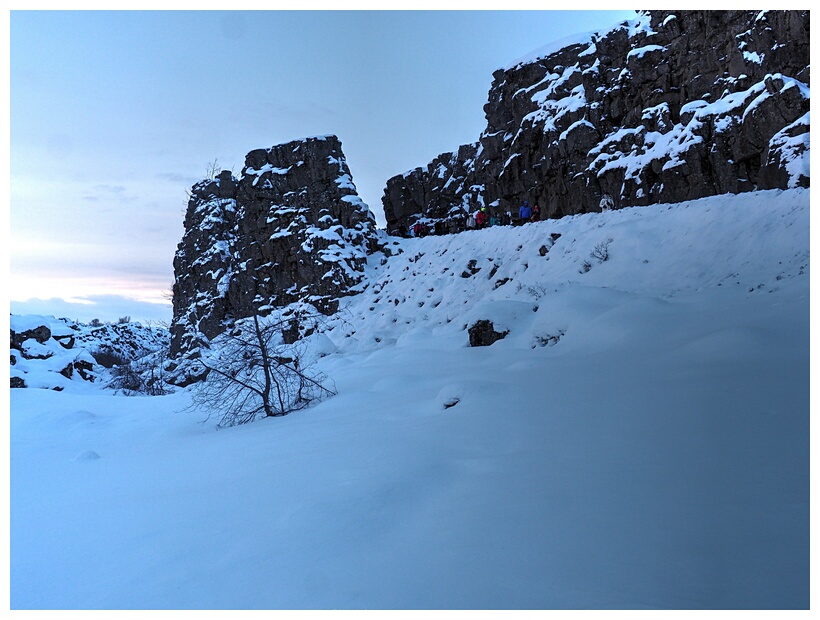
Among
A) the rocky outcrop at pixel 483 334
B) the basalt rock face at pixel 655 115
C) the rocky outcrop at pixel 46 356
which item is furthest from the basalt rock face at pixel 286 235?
the rocky outcrop at pixel 483 334

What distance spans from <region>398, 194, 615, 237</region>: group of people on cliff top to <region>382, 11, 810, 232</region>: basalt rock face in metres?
0.82

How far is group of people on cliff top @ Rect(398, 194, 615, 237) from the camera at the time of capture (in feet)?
81.0

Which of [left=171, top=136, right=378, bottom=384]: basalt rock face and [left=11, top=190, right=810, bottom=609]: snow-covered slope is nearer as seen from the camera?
[left=11, top=190, right=810, bottom=609]: snow-covered slope

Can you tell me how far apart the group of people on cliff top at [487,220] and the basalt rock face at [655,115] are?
2.68ft

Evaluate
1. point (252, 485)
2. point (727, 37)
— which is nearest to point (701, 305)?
point (252, 485)

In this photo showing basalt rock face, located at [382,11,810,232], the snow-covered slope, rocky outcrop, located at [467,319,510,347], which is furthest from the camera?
basalt rock face, located at [382,11,810,232]

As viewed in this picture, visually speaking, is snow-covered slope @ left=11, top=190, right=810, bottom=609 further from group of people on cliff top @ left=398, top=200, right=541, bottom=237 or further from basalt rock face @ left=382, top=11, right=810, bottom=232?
group of people on cliff top @ left=398, top=200, right=541, bottom=237

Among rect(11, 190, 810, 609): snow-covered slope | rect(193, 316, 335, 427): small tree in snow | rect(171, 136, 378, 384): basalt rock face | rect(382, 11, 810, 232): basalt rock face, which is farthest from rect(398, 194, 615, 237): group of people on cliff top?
rect(193, 316, 335, 427): small tree in snow

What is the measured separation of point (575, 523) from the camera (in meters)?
2.36

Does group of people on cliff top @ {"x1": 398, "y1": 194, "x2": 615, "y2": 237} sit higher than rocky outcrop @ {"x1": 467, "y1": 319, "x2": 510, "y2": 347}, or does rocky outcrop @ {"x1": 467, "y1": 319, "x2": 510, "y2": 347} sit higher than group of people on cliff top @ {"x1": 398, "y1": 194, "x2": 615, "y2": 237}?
group of people on cliff top @ {"x1": 398, "y1": 194, "x2": 615, "y2": 237}

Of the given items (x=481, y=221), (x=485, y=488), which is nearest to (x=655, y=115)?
(x=481, y=221)

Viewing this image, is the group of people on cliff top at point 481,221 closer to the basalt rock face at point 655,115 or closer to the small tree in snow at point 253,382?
the basalt rock face at point 655,115

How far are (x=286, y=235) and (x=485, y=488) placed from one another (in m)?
30.5

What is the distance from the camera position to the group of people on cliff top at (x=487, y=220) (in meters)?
24.7
